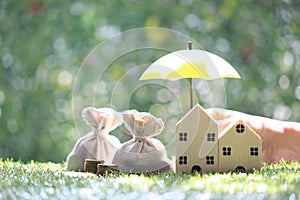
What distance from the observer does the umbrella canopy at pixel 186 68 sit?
134cm

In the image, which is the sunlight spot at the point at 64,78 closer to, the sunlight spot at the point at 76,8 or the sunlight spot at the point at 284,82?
the sunlight spot at the point at 76,8

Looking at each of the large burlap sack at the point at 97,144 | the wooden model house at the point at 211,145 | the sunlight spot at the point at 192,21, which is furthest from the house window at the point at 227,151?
the sunlight spot at the point at 192,21

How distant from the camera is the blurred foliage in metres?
2.65

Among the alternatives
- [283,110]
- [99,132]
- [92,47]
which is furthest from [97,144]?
[283,110]

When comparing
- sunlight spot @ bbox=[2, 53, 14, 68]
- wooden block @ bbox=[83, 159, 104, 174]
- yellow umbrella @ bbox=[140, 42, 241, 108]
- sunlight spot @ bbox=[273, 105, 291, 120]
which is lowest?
wooden block @ bbox=[83, 159, 104, 174]

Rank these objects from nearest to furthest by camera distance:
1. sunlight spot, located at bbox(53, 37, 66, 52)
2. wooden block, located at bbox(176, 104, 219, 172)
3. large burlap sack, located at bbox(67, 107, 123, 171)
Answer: wooden block, located at bbox(176, 104, 219, 172)
large burlap sack, located at bbox(67, 107, 123, 171)
sunlight spot, located at bbox(53, 37, 66, 52)

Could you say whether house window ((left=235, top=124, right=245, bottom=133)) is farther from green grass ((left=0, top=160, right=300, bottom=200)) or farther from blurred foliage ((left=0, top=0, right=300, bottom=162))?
blurred foliage ((left=0, top=0, right=300, bottom=162))

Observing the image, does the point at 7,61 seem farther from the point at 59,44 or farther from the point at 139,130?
the point at 139,130

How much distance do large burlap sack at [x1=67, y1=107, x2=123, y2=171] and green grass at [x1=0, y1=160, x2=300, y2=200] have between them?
0.16 metres

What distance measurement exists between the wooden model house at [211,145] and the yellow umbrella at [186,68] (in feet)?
0.24

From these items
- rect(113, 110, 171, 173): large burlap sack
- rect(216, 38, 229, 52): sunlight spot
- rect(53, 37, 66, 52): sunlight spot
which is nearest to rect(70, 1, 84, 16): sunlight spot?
rect(53, 37, 66, 52): sunlight spot

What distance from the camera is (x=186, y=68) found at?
1346 mm

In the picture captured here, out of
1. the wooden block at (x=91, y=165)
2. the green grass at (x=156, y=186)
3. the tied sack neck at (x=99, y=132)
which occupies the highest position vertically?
the tied sack neck at (x=99, y=132)

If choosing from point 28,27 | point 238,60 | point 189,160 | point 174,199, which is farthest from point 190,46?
point 28,27
